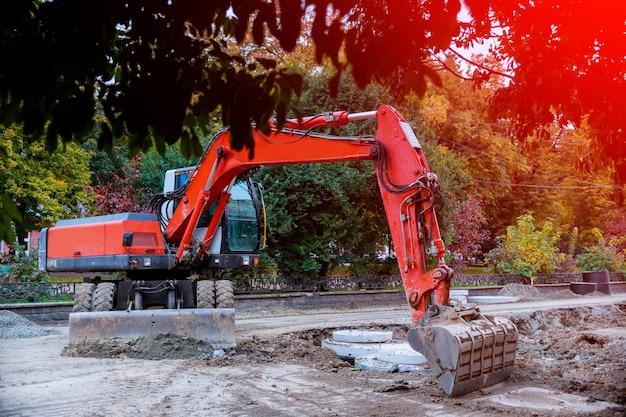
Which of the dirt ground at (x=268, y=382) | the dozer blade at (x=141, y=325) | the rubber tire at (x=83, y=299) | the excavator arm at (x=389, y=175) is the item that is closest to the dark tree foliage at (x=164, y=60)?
the excavator arm at (x=389, y=175)

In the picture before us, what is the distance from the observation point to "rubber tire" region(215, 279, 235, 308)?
39.8ft

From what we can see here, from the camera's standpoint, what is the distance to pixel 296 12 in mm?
3504

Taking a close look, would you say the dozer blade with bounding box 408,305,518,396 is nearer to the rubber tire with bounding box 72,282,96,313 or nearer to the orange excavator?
the orange excavator

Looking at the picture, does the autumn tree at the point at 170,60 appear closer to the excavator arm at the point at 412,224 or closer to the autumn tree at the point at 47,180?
the excavator arm at the point at 412,224

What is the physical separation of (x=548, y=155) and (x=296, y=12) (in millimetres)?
38817

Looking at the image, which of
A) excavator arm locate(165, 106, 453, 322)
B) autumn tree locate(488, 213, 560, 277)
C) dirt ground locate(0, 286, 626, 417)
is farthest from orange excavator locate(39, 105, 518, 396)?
autumn tree locate(488, 213, 560, 277)

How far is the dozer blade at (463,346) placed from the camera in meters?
7.76

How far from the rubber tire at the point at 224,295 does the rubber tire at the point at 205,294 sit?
0.08 m

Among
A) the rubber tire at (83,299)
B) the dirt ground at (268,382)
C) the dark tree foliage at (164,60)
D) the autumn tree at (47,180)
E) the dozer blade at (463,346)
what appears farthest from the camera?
the autumn tree at (47,180)

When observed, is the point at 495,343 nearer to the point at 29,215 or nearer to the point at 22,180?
the point at 22,180

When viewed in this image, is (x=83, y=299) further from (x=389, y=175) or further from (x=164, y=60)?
(x=164, y=60)

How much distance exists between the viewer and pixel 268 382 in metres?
8.98

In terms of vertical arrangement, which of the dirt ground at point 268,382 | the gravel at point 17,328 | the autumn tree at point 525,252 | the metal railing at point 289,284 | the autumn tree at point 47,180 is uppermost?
the autumn tree at point 47,180

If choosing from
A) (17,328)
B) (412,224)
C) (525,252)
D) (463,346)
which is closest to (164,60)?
(463,346)
